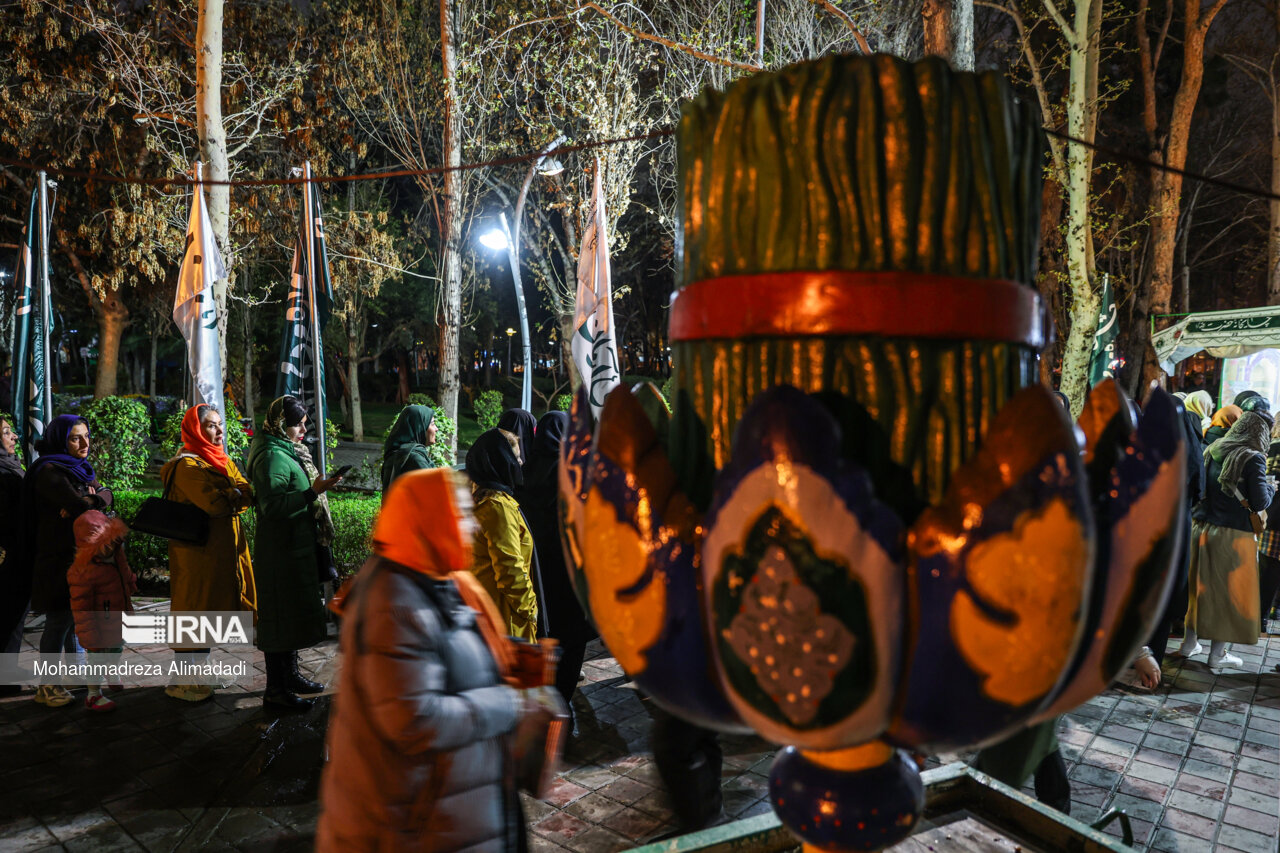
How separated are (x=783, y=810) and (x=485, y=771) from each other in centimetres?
149

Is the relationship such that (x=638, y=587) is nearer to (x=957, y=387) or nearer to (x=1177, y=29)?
(x=957, y=387)

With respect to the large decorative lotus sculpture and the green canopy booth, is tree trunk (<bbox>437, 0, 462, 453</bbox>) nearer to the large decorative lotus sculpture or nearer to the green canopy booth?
the large decorative lotus sculpture

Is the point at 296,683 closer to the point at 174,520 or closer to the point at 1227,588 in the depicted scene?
the point at 174,520

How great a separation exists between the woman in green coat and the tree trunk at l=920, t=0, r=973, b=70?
199 inches

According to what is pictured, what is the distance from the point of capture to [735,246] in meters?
0.97

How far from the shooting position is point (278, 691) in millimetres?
5617

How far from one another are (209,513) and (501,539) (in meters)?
2.20

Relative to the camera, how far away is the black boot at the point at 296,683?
5714mm

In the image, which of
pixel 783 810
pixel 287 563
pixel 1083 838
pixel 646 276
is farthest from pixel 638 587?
pixel 646 276

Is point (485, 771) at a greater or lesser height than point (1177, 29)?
→ lesser

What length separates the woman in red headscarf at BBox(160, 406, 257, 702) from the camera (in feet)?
17.7

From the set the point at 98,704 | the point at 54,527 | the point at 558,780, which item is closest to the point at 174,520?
the point at 54,527

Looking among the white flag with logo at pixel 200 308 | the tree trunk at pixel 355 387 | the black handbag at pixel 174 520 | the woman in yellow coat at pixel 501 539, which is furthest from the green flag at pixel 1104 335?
the tree trunk at pixel 355 387

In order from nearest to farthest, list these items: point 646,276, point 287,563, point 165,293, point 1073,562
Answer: point 1073,562, point 287,563, point 165,293, point 646,276
